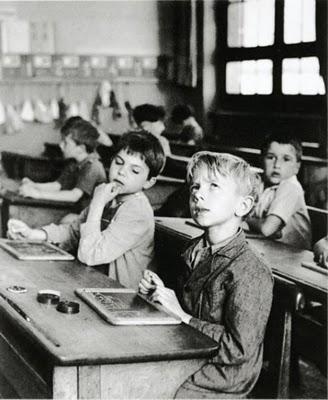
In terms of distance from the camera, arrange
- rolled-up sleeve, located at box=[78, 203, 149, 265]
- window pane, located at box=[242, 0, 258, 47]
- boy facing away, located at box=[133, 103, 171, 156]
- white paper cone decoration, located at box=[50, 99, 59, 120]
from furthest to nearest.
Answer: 1. white paper cone decoration, located at box=[50, 99, 59, 120]
2. window pane, located at box=[242, 0, 258, 47]
3. boy facing away, located at box=[133, 103, 171, 156]
4. rolled-up sleeve, located at box=[78, 203, 149, 265]

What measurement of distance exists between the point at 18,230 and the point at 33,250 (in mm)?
322

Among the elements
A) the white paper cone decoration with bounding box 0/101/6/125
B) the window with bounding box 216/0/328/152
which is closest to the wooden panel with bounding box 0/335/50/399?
the window with bounding box 216/0/328/152

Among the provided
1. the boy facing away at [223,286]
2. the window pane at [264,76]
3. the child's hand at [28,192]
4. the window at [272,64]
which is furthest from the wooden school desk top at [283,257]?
the window pane at [264,76]

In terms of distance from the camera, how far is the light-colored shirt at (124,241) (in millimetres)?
2705

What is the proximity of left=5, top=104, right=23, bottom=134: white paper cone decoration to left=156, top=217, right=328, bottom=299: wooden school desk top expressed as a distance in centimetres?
544

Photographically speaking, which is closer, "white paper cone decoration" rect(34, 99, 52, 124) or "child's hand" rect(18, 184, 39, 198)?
"child's hand" rect(18, 184, 39, 198)

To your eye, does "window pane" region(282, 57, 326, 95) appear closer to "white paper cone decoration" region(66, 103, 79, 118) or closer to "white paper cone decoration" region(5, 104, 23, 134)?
"white paper cone decoration" region(66, 103, 79, 118)

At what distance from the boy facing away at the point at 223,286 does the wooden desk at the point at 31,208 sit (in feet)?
8.26

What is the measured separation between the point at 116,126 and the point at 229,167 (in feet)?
24.1

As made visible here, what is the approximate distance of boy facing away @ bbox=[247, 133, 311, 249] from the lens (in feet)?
11.3

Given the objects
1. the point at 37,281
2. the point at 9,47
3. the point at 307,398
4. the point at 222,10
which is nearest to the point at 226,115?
the point at 222,10

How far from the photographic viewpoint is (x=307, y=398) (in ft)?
10.7

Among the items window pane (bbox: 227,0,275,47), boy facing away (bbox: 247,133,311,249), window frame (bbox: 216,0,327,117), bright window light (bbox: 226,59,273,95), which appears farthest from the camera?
bright window light (bbox: 226,59,273,95)

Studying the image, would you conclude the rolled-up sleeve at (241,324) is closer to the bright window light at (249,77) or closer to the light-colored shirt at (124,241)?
the light-colored shirt at (124,241)
